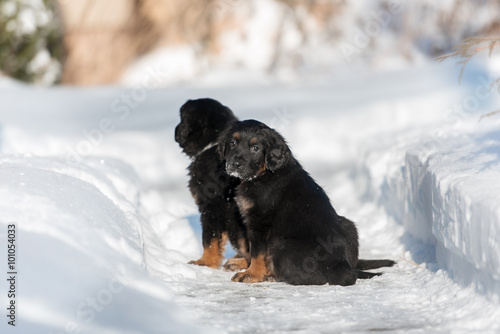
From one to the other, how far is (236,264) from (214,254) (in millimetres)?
221

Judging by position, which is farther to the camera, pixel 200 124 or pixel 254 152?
pixel 200 124

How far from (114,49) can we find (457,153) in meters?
17.3

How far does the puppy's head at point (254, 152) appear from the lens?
5.25 m

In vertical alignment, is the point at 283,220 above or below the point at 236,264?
above

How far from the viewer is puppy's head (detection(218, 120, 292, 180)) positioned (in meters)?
5.25

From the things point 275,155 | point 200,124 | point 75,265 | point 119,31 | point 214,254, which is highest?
point 119,31

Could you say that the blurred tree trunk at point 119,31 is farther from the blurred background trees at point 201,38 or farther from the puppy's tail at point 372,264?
the puppy's tail at point 372,264

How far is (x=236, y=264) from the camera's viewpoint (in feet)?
19.1

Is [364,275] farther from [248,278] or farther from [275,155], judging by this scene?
[275,155]

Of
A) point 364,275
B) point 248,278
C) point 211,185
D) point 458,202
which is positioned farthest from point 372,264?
point 211,185

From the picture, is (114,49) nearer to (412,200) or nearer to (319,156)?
(319,156)

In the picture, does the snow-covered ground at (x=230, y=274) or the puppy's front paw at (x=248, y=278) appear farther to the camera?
the puppy's front paw at (x=248, y=278)

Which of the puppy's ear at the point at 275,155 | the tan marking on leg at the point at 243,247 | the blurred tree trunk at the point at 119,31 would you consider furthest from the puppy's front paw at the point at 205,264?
the blurred tree trunk at the point at 119,31

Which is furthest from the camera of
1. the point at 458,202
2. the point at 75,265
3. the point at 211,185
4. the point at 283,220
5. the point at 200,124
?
the point at 200,124
